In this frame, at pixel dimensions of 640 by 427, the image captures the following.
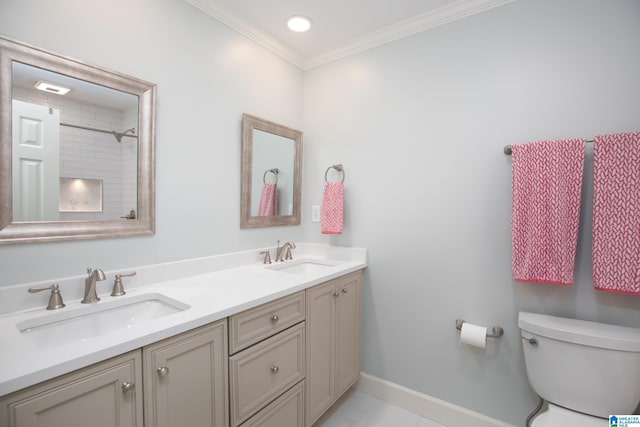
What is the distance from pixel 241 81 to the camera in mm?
1936

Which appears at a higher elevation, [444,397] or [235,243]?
[235,243]

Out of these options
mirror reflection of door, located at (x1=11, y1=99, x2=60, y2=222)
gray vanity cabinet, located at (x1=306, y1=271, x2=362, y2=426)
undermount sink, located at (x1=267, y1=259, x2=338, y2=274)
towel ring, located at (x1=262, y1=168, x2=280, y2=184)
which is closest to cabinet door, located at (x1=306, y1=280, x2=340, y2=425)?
gray vanity cabinet, located at (x1=306, y1=271, x2=362, y2=426)

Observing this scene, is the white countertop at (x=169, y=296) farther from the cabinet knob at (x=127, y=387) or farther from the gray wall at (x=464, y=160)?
the gray wall at (x=464, y=160)

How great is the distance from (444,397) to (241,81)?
2.32 m

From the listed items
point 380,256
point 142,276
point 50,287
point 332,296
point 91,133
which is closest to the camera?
point 50,287

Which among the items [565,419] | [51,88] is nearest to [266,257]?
[51,88]

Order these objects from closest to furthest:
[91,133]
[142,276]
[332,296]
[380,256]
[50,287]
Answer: [50,287] < [91,133] < [142,276] < [332,296] < [380,256]

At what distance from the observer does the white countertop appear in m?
0.78

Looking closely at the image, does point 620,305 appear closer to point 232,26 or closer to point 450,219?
point 450,219

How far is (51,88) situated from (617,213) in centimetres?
239

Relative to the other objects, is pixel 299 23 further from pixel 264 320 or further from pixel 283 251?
pixel 264 320

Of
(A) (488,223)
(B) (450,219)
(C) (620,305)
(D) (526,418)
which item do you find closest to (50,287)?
(B) (450,219)

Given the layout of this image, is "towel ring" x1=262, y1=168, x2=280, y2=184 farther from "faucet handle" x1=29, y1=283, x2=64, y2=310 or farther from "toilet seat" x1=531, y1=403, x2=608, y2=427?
"toilet seat" x1=531, y1=403, x2=608, y2=427

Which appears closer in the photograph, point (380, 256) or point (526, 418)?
point (526, 418)
